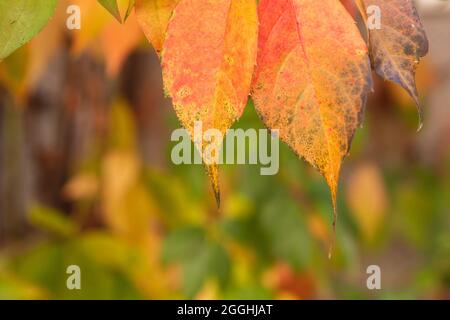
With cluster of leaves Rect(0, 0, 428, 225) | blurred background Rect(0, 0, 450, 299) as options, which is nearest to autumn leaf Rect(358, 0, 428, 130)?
cluster of leaves Rect(0, 0, 428, 225)

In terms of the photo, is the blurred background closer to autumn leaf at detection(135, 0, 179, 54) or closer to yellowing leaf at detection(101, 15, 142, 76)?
yellowing leaf at detection(101, 15, 142, 76)

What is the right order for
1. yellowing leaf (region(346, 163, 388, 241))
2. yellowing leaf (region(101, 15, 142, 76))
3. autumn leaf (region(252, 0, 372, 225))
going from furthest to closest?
1. yellowing leaf (region(346, 163, 388, 241))
2. yellowing leaf (region(101, 15, 142, 76))
3. autumn leaf (region(252, 0, 372, 225))

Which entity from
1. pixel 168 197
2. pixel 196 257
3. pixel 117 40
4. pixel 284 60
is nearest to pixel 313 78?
pixel 284 60

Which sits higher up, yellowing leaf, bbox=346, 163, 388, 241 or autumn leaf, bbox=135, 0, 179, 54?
yellowing leaf, bbox=346, 163, 388, 241

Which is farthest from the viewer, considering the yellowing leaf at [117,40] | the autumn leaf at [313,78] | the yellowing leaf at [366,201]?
the yellowing leaf at [366,201]

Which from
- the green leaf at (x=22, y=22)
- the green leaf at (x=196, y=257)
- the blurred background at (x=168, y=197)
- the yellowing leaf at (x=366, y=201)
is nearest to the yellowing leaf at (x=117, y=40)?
the blurred background at (x=168, y=197)

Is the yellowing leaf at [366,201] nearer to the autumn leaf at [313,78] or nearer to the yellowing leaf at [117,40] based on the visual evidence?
the yellowing leaf at [117,40]
